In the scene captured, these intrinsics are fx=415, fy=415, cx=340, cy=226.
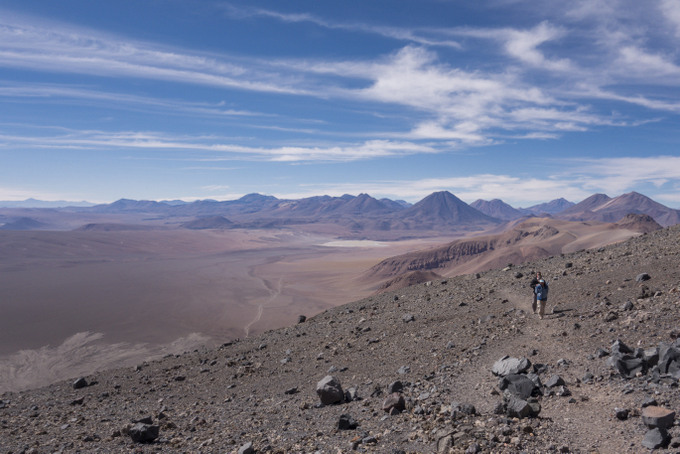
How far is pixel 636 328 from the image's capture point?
9688mm

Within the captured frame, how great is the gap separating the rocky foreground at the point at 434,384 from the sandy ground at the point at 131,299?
72.7 ft

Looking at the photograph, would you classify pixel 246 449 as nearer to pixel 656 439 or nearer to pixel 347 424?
pixel 347 424

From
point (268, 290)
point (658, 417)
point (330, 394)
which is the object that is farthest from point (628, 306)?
point (268, 290)

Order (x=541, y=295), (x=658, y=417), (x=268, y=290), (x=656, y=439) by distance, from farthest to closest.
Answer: (x=268, y=290)
(x=541, y=295)
(x=658, y=417)
(x=656, y=439)

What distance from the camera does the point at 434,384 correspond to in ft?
31.4

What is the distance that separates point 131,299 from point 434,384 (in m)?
64.0

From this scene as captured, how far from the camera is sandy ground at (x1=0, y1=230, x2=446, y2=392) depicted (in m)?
37.4

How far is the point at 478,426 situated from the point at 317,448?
2882 millimetres

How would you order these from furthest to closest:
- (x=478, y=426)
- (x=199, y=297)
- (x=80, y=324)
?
(x=199, y=297), (x=80, y=324), (x=478, y=426)

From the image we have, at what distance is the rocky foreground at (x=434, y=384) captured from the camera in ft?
22.6

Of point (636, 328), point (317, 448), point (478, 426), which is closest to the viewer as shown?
point (478, 426)

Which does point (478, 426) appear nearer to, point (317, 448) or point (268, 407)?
point (317, 448)

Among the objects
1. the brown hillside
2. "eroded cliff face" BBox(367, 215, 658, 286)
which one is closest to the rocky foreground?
"eroded cliff face" BBox(367, 215, 658, 286)

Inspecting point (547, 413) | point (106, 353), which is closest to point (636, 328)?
point (547, 413)
